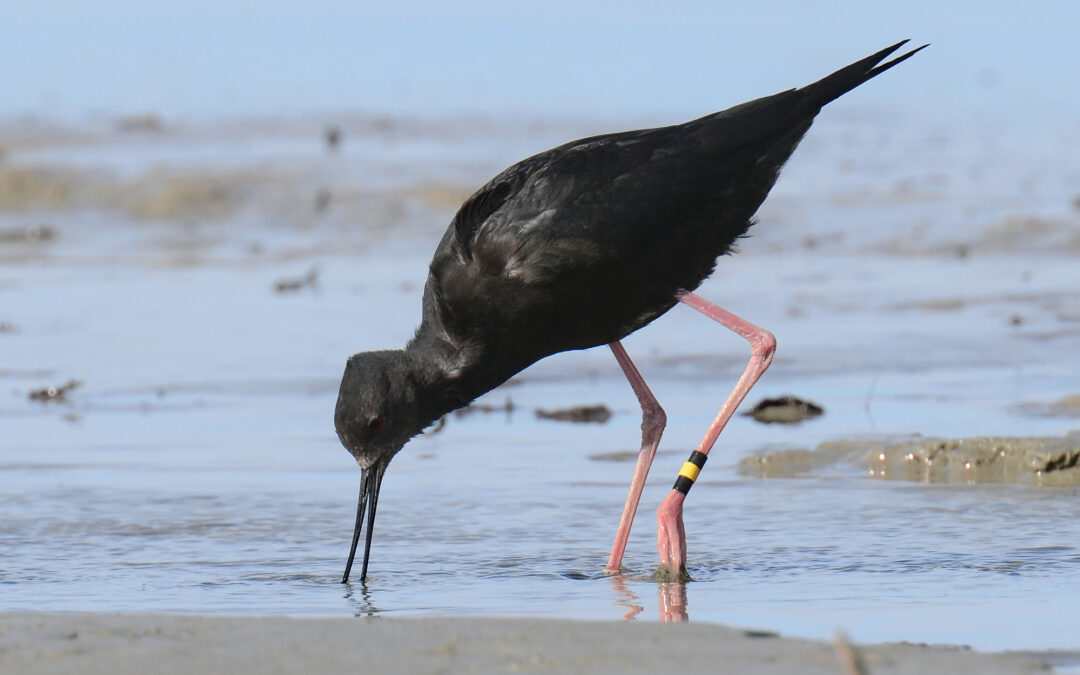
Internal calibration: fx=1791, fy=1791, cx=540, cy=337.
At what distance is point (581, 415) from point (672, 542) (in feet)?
7.83

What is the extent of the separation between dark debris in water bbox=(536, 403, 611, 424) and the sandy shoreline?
12.2ft

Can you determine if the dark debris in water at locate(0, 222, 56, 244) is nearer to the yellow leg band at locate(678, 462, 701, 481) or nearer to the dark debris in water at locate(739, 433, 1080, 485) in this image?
the dark debris in water at locate(739, 433, 1080, 485)

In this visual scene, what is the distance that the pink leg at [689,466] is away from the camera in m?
5.13

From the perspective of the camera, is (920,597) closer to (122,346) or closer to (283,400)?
(283,400)

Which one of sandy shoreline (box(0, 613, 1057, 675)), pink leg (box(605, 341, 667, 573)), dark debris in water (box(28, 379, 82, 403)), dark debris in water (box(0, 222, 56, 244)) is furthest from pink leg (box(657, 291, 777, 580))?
dark debris in water (box(0, 222, 56, 244))

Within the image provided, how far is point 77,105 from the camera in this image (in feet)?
70.3

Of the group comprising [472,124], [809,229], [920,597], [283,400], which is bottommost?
[920,597]

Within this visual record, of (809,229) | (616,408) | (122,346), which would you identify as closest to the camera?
(616,408)

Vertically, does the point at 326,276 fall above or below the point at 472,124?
below

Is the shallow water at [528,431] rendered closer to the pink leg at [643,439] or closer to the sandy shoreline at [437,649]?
the pink leg at [643,439]

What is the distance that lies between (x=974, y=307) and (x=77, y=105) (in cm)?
1426

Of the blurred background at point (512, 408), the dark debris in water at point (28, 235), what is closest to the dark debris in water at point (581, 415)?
the blurred background at point (512, 408)

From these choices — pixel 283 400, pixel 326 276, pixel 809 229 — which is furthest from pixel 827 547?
pixel 809 229

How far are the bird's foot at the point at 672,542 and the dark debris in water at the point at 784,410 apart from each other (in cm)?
215
